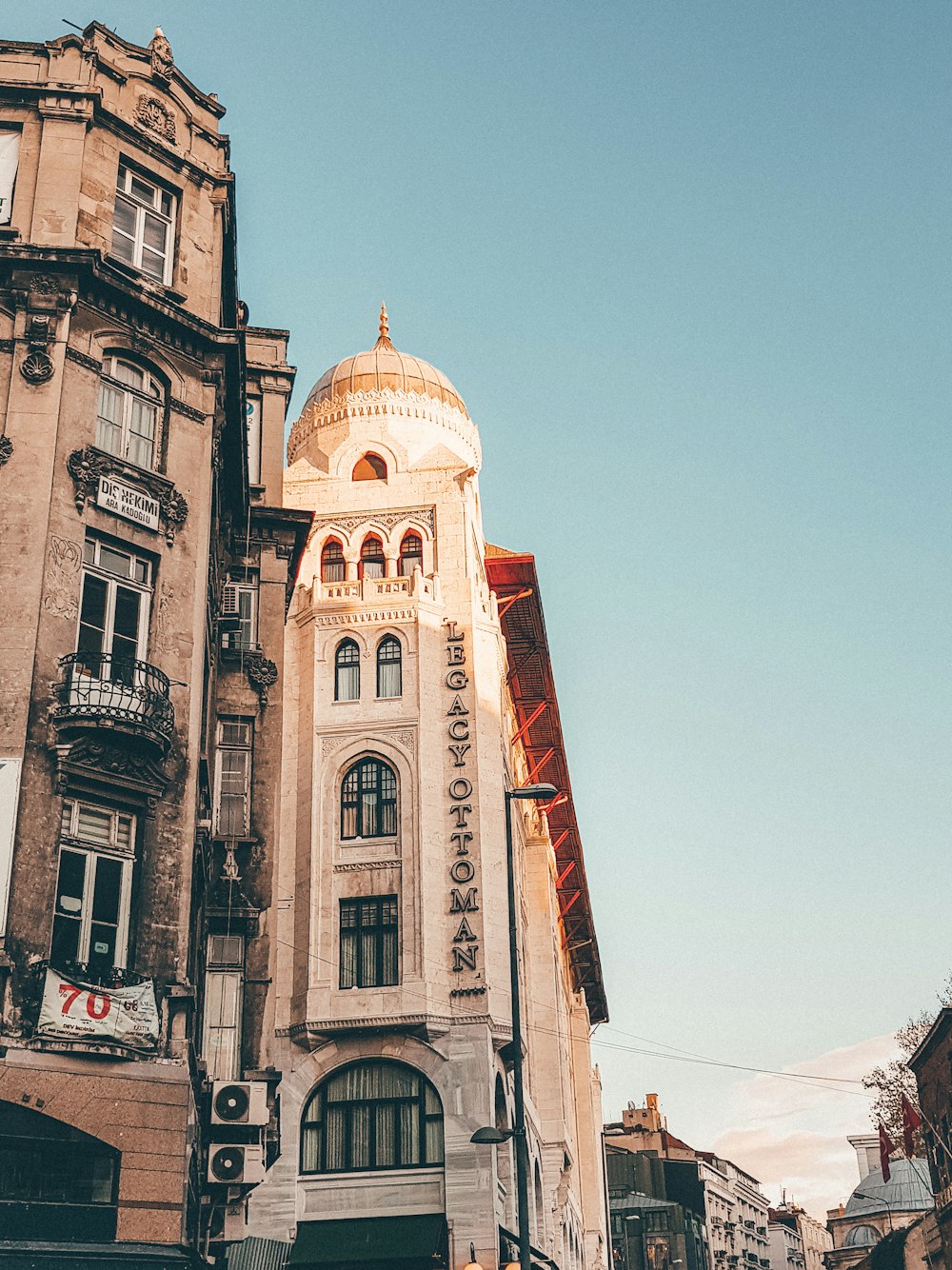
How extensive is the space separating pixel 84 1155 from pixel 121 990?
2522mm

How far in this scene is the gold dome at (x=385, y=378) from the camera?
5400 cm

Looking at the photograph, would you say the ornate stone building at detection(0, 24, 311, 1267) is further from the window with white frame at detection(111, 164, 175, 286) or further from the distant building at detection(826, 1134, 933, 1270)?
the distant building at detection(826, 1134, 933, 1270)

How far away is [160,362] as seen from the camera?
2927 centimetres

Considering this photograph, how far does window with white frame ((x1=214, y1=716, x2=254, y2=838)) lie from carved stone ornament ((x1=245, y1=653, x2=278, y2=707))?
777 millimetres

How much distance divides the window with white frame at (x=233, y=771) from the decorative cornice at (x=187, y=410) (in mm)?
8751

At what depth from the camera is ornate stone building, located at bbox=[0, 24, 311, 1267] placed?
74.7 feet

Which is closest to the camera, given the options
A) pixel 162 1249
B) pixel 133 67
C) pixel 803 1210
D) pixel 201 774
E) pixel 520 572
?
pixel 162 1249

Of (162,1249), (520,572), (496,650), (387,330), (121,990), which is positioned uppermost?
(387,330)

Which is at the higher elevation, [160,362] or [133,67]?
[133,67]

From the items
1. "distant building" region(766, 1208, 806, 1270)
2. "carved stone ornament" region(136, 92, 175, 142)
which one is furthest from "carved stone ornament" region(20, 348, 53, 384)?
"distant building" region(766, 1208, 806, 1270)

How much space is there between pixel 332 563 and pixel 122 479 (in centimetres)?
2205

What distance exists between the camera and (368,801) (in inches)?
1773

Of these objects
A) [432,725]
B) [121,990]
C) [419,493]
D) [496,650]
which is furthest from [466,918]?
[121,990]

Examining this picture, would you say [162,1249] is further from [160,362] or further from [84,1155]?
[160,362]
